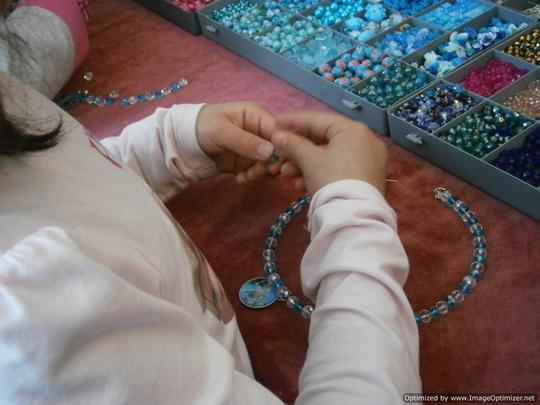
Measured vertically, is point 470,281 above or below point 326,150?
below

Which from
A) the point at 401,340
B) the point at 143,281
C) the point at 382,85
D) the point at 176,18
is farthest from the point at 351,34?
the point at 143,281

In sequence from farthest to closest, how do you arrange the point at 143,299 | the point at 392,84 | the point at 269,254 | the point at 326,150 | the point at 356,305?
1. the point at 392,84
2. the point at 269,254
3. the point at 326,150
4. the point at 356,305
5. the point at 143,299

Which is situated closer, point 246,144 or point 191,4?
point 246,144

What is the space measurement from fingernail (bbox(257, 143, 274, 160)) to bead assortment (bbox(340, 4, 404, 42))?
65 centimetres

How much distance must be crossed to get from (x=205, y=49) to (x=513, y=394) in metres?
0.96

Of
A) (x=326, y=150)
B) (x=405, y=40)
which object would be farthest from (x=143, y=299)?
(x=405, y=40)

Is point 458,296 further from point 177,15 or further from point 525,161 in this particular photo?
point 177,15

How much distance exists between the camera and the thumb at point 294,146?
636 mm

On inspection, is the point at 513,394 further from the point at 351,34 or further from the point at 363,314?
the point at 351,34

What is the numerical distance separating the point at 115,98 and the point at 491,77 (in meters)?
0.73

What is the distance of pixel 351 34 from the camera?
129cm

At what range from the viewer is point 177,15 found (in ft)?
4.62

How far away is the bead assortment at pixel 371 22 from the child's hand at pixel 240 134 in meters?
0.58

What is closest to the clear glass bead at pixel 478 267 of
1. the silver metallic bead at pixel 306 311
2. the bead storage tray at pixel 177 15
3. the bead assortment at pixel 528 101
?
the silver metallic bead at pixel 306 311
